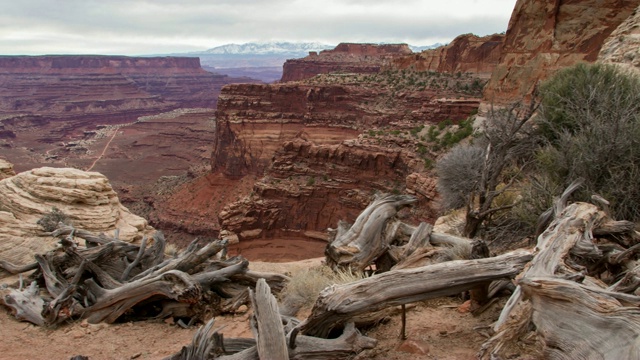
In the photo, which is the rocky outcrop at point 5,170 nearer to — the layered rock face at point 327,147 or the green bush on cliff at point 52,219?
the green bush on cliff at point 52,219

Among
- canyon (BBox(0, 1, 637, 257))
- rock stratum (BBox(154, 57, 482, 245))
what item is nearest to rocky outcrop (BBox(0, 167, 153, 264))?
canyon (BBox(0, 1, 637, 257))

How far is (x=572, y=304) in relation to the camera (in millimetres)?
3340

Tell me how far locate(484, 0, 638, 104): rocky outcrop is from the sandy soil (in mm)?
12963

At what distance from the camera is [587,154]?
21.5 feet

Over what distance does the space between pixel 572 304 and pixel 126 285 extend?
521cm

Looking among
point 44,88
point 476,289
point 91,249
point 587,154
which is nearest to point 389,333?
point 476,289

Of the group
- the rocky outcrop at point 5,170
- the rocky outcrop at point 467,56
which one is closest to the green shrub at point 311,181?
the rocky outcrop at point 467,56

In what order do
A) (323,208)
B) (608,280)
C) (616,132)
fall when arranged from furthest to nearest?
(323,208), (616,132), (608,280)

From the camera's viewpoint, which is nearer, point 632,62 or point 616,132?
point 616,132

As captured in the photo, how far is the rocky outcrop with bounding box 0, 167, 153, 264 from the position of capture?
9.79 meters

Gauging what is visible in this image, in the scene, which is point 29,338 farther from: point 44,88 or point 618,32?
point 44,88

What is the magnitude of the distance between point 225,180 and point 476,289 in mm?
35259

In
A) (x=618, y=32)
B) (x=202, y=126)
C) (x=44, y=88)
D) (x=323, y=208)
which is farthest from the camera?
(x=44, y=88)

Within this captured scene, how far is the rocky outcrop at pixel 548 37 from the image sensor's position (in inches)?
643
